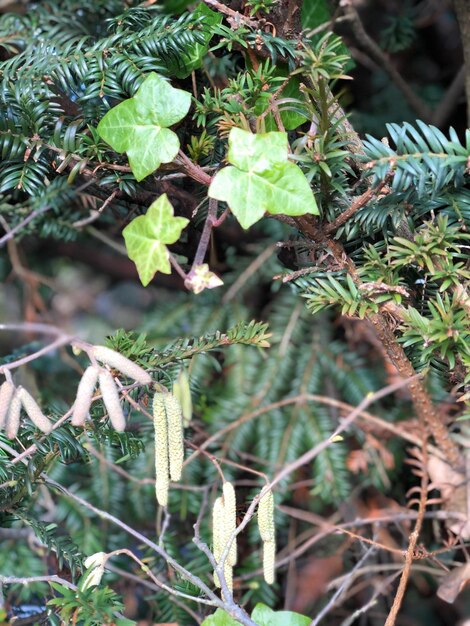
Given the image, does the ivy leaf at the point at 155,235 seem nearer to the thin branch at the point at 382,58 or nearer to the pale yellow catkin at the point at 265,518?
the pale yellow catkin at the point at 265,518

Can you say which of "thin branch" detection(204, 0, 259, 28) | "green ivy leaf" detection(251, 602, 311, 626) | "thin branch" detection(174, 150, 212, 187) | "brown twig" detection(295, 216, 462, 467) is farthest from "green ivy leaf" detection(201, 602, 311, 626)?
"thin branch" detection(204, 0, 259, 28)

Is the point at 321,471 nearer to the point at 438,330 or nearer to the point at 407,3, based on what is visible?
the point at 438,330

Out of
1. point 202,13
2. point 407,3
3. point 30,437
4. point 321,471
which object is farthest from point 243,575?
point 407,3

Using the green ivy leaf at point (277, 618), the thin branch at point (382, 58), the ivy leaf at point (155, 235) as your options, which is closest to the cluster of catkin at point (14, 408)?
the ivy leaf at point (155, 235)

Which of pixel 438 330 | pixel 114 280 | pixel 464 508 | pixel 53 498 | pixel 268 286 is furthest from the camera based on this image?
pixel 114 280

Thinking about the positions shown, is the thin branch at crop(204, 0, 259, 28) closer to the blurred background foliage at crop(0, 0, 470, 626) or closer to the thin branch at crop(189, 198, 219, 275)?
the blurred background foliage at crop(0, 0, 470, 626)

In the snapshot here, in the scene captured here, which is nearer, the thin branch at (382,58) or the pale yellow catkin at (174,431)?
the pale yellow catkin at (174,431)

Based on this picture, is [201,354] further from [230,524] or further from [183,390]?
[230,524]

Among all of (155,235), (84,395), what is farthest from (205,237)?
(84,395)
